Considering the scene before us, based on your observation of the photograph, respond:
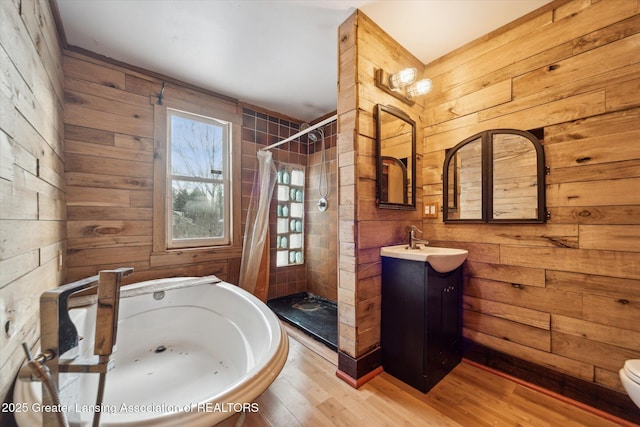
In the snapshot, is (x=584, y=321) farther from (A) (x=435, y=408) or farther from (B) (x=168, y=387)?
(B) (x=168, y=387)

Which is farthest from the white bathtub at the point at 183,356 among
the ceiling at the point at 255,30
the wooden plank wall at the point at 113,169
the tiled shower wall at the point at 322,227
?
the ceiling at the point at 255,30

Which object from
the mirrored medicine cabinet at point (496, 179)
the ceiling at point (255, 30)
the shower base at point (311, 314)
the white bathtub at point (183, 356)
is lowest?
the shower base at point (311, 314)

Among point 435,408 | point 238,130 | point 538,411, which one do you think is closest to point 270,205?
point 238,130

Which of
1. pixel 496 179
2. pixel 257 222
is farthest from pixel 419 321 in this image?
pixel 257 222

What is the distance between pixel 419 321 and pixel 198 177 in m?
2.42

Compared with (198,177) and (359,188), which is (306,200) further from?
(359,188)

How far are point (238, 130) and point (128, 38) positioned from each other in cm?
113

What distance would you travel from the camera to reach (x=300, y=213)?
3.33m

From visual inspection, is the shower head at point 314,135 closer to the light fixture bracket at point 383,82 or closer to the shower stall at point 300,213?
the shower stall at point 300,213

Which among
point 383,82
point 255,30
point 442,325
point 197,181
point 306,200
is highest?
point 255,30

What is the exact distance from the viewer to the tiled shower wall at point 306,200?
2.87 metres

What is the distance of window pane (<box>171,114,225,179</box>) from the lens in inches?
96.3

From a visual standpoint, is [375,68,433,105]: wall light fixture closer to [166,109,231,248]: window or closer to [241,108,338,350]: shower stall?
[241,108,338,350]: shower stall

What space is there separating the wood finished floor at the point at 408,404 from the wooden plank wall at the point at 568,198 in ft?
0.80
